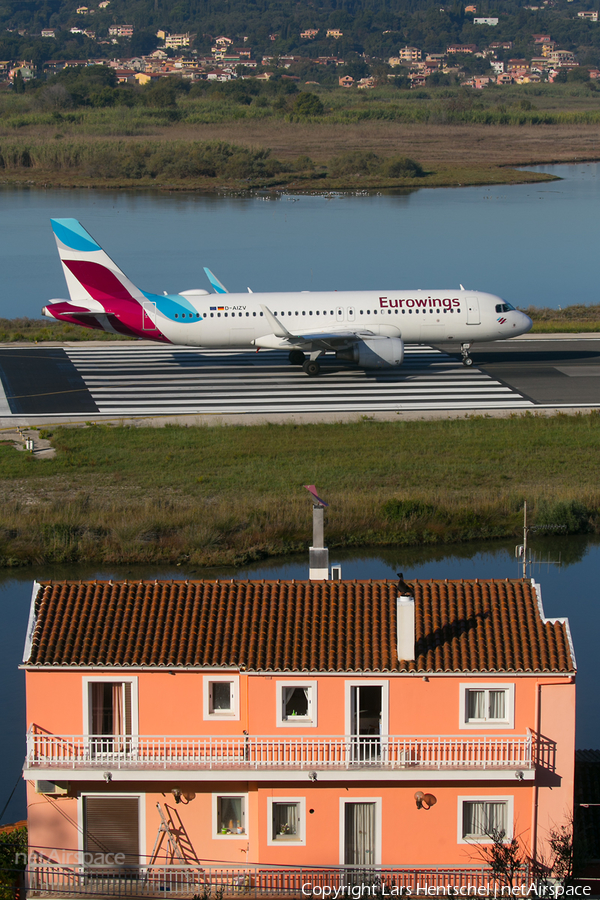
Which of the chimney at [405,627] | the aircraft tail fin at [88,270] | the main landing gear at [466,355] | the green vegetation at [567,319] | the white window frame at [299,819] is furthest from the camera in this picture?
the green vegetation at [567,319]

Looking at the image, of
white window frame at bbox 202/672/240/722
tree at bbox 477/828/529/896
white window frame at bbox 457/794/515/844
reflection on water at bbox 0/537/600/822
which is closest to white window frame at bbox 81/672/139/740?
white window frame at bbox 202/672/240/722

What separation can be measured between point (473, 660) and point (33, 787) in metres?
8.85

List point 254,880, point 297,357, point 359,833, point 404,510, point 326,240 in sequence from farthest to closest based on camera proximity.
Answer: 1. point 326,240
2. point 297,357
3. point 404,510
4. point 359,833
5. point 254,880

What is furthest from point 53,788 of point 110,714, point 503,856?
point 503,856

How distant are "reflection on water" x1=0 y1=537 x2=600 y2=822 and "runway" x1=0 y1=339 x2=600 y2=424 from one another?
15.0m

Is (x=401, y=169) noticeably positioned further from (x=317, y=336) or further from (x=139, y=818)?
(x=139, y=818)

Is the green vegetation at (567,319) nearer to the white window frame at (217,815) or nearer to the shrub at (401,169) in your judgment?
the white window frame at (217,815)

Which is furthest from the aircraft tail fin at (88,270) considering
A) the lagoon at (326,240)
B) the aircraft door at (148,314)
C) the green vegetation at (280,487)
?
→ the lagoon at (326,240)

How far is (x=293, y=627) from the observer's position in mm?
22906

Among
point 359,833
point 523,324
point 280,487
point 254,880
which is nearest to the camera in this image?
point 254,880

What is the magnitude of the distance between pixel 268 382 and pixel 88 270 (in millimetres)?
11281

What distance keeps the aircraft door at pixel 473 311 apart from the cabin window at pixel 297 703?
142 ft

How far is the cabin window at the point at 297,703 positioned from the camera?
22141 millimetres

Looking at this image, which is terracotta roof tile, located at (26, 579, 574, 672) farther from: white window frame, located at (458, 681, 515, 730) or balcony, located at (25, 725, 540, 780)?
balcony, located at (25, 725, 540, 780)
